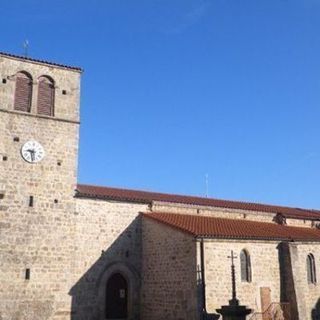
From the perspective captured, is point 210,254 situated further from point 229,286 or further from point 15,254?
point 15,254

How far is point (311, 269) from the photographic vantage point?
24672mm

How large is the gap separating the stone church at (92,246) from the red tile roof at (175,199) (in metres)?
0.12

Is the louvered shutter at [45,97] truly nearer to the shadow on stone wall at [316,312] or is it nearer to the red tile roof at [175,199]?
the red tile roof at [175,199]

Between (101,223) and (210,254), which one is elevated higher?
(101,223)

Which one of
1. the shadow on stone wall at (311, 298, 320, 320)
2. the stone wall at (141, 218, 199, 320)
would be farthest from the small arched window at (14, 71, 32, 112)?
the shadow on stone wall at (311, 298, 320, 320)

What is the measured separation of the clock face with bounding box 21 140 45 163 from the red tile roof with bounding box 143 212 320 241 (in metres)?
6.14

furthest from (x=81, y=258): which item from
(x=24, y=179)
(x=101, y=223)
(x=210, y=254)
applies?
(x=210, y=254)

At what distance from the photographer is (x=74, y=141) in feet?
74.1

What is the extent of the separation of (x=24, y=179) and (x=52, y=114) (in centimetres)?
346

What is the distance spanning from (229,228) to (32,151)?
397 inches

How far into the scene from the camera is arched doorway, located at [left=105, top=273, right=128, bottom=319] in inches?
873

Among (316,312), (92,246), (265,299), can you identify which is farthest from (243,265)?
(92,246)

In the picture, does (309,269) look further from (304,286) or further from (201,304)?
(201,304)

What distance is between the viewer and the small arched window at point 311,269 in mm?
24337
